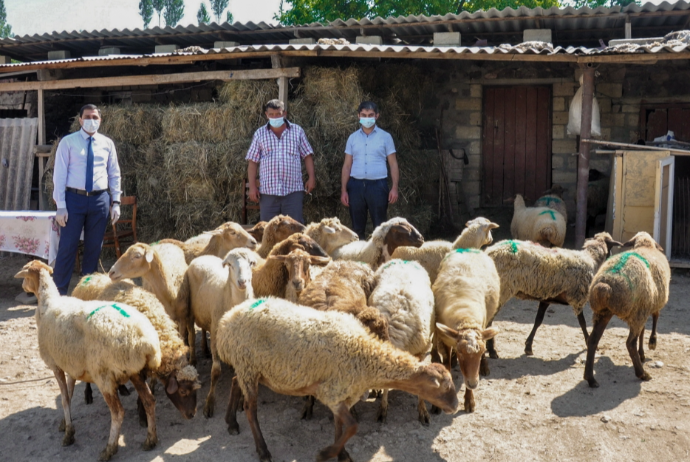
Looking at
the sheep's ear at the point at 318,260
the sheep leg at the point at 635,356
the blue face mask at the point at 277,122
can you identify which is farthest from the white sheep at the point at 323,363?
the blue face mask at the point at 277,122

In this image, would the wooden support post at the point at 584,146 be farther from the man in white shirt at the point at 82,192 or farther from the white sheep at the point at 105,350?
the white sheep at the point at 105,350

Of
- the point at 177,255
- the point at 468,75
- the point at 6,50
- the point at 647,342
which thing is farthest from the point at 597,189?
the point at 6,50

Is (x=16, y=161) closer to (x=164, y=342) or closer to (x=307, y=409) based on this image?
(x=164, y=342)

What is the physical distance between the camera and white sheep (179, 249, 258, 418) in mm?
5278

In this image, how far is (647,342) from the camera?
6.51 m

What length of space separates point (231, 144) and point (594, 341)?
6.49 meters

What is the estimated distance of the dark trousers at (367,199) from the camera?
8625 mm

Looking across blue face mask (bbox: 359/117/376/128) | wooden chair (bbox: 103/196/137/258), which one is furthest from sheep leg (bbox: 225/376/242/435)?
wooden chair (bbox: 103/196/137/258)

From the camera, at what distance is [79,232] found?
7539mm

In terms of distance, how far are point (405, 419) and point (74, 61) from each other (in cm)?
821

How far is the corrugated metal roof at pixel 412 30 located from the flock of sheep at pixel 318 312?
5.32 metres

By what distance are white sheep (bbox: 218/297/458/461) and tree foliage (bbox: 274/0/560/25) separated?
2002 cm

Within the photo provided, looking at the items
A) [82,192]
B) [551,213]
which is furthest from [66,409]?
[551,213]

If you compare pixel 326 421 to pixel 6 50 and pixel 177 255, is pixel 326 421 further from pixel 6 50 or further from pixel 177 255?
pixel 6 50
